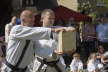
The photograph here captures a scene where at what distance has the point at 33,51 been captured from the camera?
744 cm

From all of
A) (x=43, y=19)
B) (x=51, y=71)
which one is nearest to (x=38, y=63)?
(x=51, y=71)

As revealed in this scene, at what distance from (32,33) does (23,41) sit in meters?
0.29

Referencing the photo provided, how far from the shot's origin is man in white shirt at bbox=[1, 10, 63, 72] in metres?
7.04

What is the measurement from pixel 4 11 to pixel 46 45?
14.5 meters

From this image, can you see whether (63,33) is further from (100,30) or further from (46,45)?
(100,30)

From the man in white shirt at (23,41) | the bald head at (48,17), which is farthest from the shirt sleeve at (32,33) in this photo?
the bald head at (48,17)

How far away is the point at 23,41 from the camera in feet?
23.8

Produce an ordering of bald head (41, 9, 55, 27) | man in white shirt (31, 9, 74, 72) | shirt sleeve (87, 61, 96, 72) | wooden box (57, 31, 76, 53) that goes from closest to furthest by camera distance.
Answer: wooden box (57, 31, 76, 53)
man in white shirt (31, 9, 74, 72)
bald head (41, 9, 55, 27)
shirt sleeve (87, 61, 96, 72)

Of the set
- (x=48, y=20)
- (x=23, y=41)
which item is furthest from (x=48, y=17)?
(x=23, y=41)

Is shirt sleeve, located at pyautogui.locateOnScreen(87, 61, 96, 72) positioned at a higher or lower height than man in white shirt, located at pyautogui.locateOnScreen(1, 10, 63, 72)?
lower

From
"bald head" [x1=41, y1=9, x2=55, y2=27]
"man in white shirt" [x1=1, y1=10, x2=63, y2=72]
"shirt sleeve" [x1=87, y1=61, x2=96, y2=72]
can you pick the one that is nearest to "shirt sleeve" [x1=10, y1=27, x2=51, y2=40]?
"man in white shirt" [x1=1, y1=10, x2=63, y2=72]

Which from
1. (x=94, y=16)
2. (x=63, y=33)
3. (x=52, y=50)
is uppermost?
(x=63, y=33)

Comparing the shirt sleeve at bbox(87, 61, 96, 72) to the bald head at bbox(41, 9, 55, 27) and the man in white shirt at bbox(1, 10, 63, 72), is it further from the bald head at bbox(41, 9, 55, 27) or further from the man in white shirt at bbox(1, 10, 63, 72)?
the man in white shirt at bbox(1, 10, 63, 72)

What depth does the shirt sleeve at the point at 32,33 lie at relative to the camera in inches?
276
